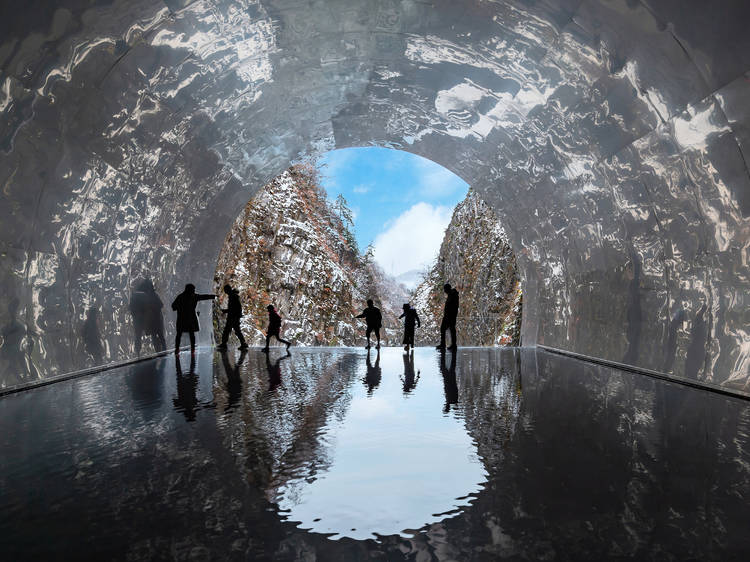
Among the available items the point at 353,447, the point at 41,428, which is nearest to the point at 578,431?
the point at 353,447

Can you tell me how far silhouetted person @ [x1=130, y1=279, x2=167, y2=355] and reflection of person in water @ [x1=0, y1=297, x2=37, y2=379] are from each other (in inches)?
163

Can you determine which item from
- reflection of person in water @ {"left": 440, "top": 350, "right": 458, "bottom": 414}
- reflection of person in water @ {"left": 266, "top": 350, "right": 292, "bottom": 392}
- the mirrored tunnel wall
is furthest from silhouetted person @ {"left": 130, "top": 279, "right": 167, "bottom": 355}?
reflection of person in water @ {"left": 440, "top": 350, "right": 458, "bottom": 414}

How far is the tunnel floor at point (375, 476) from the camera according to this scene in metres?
2.45

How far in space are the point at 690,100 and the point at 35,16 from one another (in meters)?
6.66

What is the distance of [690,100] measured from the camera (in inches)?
234

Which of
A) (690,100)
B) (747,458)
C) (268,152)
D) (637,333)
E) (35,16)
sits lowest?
(747,458)

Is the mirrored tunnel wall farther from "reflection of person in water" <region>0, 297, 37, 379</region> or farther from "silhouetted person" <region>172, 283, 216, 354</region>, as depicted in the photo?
"silhouetted person" <region>172, 283, 216, 354</region>

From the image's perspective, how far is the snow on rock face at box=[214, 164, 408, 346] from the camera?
30.2 meters

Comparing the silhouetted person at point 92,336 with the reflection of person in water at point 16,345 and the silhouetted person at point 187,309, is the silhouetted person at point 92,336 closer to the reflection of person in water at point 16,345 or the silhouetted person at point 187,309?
the reflection of person in water at point 16,345

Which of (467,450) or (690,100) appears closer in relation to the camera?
(467,450)

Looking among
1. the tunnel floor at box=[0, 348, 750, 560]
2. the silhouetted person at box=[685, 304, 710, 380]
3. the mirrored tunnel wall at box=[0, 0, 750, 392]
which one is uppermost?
the mirrored tunnel wall at box=[0, 0, 750, 392]

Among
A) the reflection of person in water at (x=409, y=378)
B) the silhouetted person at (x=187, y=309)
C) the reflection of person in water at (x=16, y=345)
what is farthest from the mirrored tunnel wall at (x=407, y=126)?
the reflection of person in water at (x=409, y=378)

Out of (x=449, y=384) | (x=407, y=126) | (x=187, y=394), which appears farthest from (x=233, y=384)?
(x=407, y=126)

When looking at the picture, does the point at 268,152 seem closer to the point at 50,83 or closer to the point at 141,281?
the point at 141,281
